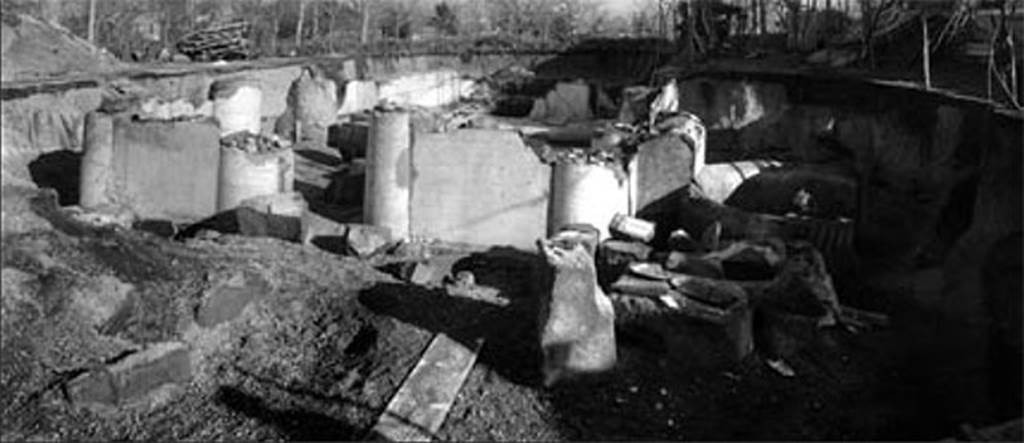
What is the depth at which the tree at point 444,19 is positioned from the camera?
44675 mm

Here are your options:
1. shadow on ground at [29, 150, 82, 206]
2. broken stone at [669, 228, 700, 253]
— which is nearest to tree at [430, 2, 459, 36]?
shadow on ground at [29, 150, 82, 206]

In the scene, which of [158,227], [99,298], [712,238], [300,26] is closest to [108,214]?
[158,227]

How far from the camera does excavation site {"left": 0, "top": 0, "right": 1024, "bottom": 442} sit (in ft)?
27.6

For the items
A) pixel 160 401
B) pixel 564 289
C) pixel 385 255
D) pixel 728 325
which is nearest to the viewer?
pixel 160 401

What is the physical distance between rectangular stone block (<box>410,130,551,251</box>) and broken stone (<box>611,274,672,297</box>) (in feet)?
10.7

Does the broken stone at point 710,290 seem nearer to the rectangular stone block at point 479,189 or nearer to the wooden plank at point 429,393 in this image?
the wooden plank at point 429,393

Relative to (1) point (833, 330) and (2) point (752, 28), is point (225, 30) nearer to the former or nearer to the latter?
(2) point (752, 28)

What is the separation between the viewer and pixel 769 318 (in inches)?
405

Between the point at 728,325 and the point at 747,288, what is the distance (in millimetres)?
1331

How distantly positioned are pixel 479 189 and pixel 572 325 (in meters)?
5.03

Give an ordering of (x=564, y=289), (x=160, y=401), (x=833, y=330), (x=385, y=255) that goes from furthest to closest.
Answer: (x=385, y=255) → (x=833, y=330) → (x=564, y=289) → (x=160, y=401)

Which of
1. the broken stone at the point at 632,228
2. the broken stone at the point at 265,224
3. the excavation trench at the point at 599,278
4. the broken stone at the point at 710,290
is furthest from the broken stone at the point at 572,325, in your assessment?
the broken stone at the point at 265,224

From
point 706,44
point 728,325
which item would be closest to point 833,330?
point 728,325

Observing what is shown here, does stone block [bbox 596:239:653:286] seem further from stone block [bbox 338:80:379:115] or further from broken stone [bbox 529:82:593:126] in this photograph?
broken stone [bbox 529:82:593:126]
